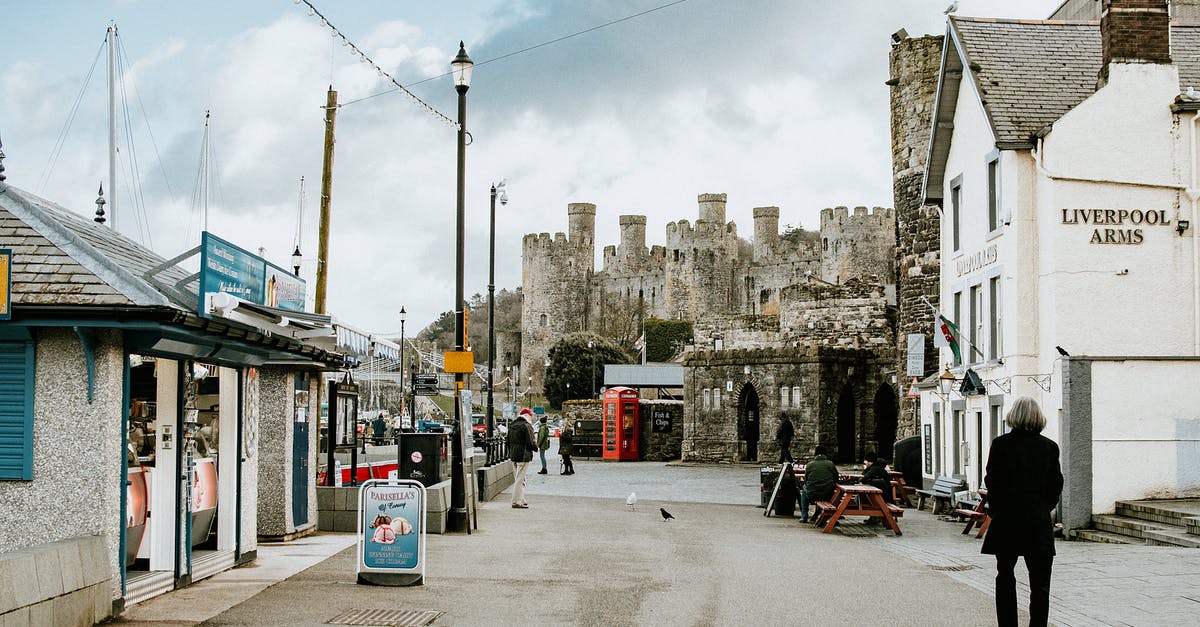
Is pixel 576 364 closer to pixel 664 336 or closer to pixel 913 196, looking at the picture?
pixel 664 336

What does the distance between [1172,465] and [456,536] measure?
9.82 metres

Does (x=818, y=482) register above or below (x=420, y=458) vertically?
below

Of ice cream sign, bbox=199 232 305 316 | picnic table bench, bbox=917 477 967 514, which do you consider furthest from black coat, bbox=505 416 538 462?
ice cream sign, bbox=199 232 305 316

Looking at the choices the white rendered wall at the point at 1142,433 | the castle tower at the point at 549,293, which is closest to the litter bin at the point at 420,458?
the white rendered wall at the point at 1142,433

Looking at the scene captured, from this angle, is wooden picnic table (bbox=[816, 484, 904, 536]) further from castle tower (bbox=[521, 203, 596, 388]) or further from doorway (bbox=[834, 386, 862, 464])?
castle tower (bbox=[521, 203, 596, 388])

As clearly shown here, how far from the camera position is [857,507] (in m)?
18.8

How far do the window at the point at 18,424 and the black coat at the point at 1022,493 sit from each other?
21.7 feet

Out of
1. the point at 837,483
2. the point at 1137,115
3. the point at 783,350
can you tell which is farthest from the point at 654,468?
the point at 1137,115

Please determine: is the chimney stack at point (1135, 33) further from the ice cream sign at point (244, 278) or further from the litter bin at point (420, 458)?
the ice cream sign at point (244, 278)

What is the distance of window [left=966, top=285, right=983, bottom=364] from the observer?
22141 millimetres

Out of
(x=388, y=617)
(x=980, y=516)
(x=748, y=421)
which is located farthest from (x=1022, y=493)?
(x=748, y=421)

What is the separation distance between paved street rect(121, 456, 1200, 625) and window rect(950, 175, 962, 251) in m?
6.84

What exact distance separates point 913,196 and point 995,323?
12.7 m

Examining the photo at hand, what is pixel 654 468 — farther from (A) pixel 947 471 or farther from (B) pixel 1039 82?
(B) pixel 1039 82
